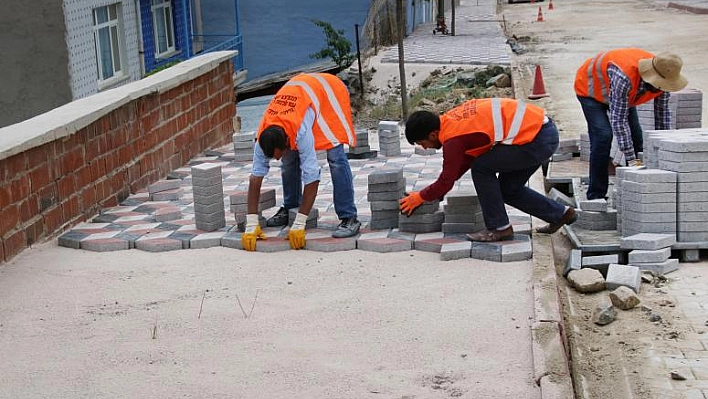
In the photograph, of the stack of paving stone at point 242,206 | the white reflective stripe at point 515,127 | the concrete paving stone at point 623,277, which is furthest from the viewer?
the stack of paving stone at point 242,206

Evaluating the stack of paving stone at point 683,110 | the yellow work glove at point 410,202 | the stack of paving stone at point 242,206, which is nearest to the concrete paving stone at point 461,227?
the yellow work glove at point 410,202

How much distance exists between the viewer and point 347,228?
7195mm

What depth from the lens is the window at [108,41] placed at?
18078 millimetres

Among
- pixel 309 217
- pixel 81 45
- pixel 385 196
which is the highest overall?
pixel 81 45

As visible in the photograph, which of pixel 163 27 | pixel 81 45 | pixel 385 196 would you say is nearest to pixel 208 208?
pixel 385 196

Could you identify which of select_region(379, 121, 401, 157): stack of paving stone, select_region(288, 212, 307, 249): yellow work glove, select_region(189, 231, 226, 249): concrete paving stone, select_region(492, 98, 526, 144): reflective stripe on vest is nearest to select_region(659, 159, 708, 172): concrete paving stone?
select_region(492, 98, 526, 144): reflective stripe on vest

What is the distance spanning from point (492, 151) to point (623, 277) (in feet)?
3.82

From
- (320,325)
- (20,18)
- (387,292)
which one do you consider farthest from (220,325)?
(20,18)

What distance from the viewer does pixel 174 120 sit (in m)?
10.3

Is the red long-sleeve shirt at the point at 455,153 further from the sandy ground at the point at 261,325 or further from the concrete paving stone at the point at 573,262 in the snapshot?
the concrete paving stone at the point at 573,262

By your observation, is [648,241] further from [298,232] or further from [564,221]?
[298,232]

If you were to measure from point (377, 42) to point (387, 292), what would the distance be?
1911cm

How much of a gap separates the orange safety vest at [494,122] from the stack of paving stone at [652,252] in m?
0.99

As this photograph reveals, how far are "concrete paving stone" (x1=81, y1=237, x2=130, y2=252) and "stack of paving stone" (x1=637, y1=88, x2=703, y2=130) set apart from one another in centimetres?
494
